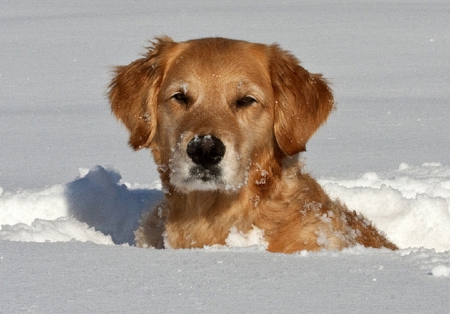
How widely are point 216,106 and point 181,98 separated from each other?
0.27 m

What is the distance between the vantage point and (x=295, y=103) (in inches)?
188

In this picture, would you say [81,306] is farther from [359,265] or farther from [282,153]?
[282,153]

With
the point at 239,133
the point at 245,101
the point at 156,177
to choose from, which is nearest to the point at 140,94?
the point at 245,101

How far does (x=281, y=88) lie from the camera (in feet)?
15.7

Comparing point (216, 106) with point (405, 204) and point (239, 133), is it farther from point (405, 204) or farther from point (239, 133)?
point (405, 204)

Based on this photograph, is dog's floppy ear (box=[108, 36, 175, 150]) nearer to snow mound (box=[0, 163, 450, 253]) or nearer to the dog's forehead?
the dog's forehead

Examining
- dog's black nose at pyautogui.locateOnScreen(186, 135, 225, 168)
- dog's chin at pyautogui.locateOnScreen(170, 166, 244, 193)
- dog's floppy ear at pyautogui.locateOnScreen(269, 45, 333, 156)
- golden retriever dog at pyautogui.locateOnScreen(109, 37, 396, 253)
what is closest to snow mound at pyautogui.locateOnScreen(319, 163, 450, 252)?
golden retriever dog at pyautogui.locateOnScreen(109, 37, 396, 253)

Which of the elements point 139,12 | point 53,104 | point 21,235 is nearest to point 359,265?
point 21,235

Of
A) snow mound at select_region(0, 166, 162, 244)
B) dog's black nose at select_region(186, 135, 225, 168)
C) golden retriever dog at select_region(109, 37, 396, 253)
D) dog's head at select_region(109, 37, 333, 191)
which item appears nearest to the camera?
dog's black nose at select_region(186, 135, 225, 168)

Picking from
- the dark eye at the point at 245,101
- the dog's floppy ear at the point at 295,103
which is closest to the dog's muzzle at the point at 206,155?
the dark eye at the point at 245,101

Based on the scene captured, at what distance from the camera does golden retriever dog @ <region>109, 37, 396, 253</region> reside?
4.53m

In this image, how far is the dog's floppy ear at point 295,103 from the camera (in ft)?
15.4

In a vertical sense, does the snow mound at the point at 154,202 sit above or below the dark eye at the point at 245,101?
below

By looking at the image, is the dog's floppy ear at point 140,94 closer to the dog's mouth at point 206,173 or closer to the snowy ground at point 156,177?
the dog's mouth at point 206,173
